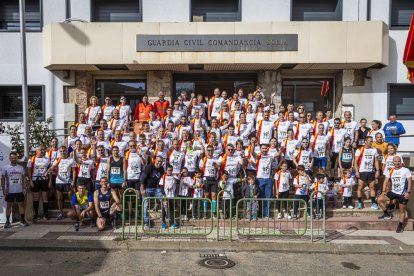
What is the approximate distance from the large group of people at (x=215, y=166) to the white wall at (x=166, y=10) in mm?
4483

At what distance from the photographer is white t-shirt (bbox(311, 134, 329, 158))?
10.6 meters

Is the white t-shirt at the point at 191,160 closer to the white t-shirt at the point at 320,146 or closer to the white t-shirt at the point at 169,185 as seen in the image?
the white t-shirt at the point at 169,185

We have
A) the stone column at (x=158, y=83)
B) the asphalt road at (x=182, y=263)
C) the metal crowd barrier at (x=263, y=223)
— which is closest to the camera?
the asphalt road at (x=182, y=263)

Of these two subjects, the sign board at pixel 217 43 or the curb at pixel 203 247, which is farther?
the sign board at pixel 217 43

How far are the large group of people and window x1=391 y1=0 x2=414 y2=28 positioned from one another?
208 inches

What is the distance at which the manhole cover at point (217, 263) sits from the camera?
706 centimetres

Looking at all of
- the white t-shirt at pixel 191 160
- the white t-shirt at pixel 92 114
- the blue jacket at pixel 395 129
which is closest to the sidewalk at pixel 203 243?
the white t-shirt at pixel 191 160

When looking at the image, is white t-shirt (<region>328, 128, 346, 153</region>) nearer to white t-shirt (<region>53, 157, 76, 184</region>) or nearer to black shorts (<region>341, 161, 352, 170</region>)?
black shorts (<region>341, 161, 352, 170</region>)

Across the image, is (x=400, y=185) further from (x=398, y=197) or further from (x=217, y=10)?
(x=217, y=10)

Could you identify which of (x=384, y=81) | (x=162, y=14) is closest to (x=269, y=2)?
(x=162, y=14)

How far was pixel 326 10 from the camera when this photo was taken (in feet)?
46.9

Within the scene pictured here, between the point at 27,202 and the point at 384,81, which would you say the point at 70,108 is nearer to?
the point at 27,202

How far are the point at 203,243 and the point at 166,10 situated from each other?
9285 mm

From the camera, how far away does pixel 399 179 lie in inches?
363
